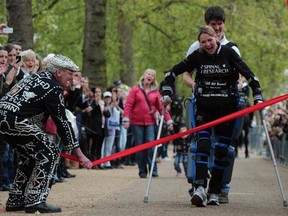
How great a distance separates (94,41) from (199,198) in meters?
16.0

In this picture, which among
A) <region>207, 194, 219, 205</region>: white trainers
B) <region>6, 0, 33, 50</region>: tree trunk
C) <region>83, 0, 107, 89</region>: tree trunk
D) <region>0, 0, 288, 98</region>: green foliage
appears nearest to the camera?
<region>207, 194, 219, 205</region>: white trainers

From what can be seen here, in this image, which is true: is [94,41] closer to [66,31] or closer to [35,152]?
[66,31]

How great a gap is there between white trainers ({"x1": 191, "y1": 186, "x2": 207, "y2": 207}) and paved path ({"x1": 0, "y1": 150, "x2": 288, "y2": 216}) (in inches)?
4.5

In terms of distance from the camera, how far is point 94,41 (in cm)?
2692

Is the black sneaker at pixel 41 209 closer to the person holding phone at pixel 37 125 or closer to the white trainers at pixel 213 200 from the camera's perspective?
the person holding phone at pixel 37 125

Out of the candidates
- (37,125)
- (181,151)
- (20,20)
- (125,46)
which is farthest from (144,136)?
(125,46)

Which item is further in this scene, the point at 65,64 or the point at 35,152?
the point at 65,64

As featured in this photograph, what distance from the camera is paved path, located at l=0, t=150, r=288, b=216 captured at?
35.5 feet

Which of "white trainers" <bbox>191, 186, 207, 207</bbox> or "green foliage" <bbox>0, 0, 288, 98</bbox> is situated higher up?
"green foliage" <bbox>0, 0, 288, 98</bbox>

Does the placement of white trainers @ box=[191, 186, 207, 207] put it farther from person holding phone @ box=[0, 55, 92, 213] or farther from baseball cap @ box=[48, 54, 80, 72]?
baseball cap @ box=[48, 54, 80, 72]

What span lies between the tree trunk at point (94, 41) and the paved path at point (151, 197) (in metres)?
8.36

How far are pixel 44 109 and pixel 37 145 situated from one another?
395mm

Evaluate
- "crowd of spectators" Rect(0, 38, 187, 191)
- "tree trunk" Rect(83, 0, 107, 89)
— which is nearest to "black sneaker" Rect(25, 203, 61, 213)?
"crowd of spectators" Rect(0, 38, 187, 191)

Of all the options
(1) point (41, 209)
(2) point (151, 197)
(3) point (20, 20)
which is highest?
(3) point (20, 20)
